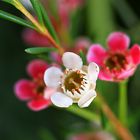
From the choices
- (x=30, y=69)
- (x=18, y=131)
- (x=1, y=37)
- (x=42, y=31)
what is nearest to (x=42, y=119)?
(x=18, y=131)

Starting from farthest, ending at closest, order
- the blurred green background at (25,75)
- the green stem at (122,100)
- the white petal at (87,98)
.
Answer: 1. the blurred green background at (25,75)
2. the green stem at (122,100)
3. the white petal at (87,98)

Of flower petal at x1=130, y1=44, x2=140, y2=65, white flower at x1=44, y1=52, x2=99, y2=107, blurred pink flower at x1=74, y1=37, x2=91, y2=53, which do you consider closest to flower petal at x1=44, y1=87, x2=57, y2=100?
white flower at x1=44, y1=52, x2=99, y2=107

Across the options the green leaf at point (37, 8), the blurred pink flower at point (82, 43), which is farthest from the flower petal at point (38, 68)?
the blurred pink flower at point (82, 43)

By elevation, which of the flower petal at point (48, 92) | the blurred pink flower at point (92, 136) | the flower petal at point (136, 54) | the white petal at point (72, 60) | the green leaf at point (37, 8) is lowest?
the blurred pink flower at point (92, 136)

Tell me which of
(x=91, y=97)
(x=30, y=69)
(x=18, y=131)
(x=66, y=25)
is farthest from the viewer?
(x=18, y=131)

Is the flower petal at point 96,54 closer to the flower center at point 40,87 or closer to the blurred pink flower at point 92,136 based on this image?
the flower center at point 40,87

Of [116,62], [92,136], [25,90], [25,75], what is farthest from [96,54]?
[25,75]

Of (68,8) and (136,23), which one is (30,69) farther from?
(136,23)
